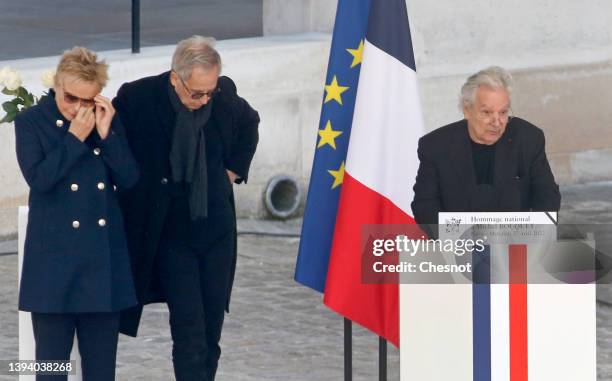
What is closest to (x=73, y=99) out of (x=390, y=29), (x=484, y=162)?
(x=390, y=29)

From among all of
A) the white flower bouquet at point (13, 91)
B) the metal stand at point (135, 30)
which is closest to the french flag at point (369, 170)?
the white flower bouquet at point (13, 91)

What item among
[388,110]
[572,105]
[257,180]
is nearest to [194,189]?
[388,110]

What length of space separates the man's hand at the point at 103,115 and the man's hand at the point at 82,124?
55 millimetres

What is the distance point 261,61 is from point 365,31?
492 cm

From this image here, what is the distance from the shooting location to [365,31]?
667 centimetres

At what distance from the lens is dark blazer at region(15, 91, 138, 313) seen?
6.11 metres

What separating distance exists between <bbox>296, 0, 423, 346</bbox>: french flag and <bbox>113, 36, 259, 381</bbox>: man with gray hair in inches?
17.0

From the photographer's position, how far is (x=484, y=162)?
6.33 m

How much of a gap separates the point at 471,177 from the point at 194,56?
4.22ft

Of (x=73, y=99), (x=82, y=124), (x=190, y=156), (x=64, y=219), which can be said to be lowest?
(x=64, y=219)

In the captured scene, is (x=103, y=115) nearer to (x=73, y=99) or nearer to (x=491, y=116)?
(x=73, y=99)

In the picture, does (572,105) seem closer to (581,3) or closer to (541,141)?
(581,3)

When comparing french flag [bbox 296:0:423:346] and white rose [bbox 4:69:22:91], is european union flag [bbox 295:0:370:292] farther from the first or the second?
white rose [bbox 4:69:22:91]

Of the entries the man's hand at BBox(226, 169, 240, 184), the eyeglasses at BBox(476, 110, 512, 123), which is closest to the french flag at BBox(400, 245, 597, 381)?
the eyeglasses at BBox(476, 110, 512, 123)
